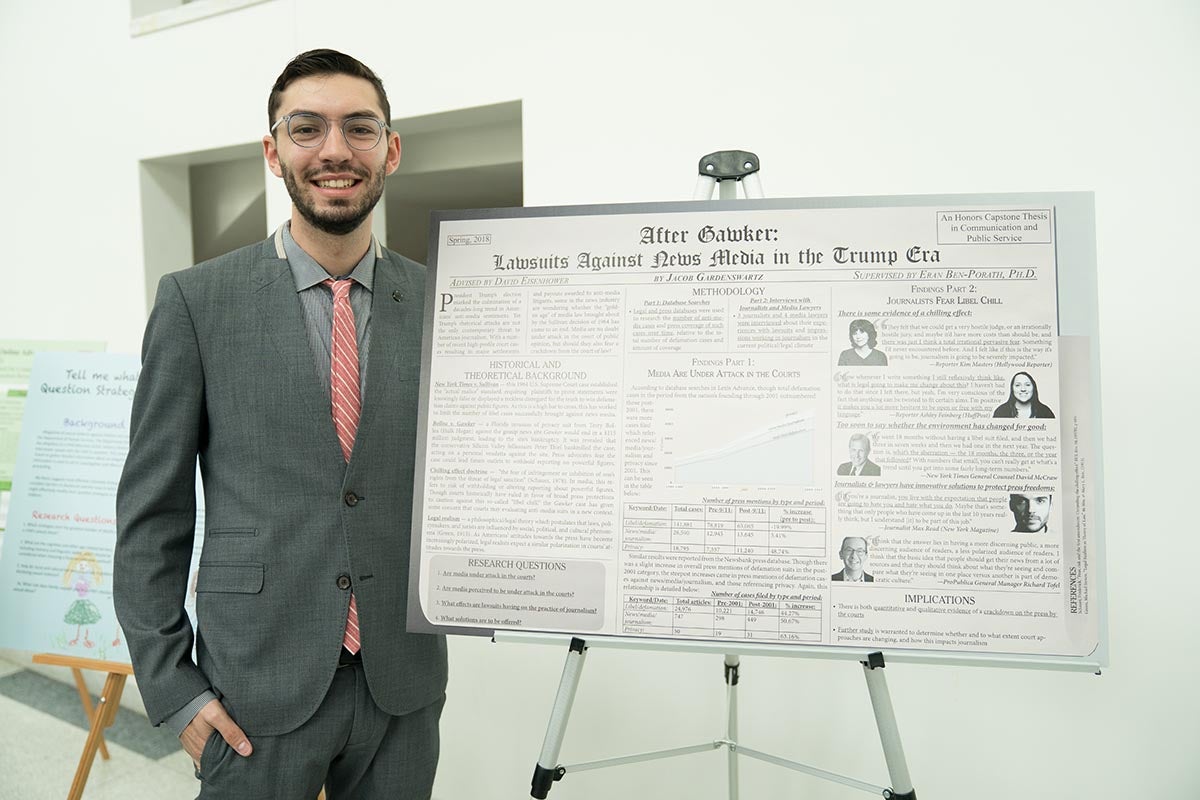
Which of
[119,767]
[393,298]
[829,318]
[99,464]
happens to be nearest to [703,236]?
[829,318]

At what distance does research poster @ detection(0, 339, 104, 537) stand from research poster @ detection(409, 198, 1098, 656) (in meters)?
2.53

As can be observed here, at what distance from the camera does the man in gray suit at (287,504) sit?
1.23m

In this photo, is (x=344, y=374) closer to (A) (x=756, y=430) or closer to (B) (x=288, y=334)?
(B) (x=288, y=334)

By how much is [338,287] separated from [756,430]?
0.77 meters

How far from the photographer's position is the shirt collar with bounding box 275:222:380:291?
4.40 ft

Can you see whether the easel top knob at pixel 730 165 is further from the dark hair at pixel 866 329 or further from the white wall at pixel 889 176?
the white wall at pixel 889 176

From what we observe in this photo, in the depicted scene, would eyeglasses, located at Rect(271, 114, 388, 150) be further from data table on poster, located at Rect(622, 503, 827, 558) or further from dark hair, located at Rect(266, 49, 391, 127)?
data table on poster, located at Rect(622, 503, 827, 558)

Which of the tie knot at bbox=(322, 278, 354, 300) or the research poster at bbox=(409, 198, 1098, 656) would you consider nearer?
the research poster at bbox=(409, 198, 1098, 656)

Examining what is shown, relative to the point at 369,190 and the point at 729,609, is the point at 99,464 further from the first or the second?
the point at 729,609

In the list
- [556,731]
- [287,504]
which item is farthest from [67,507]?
[556,731]

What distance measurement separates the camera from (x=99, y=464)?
2.28m

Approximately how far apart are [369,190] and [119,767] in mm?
2545

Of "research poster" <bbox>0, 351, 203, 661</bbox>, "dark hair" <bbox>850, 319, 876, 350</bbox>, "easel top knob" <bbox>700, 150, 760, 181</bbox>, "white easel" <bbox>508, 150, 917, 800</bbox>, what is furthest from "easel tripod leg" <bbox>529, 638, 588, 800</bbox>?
"research poster" <bbox>0, 351, 203, 661</bbox>

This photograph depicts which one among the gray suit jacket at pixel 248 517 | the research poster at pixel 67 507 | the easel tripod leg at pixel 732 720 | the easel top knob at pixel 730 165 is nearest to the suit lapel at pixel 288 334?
the gray suit jacket at pixel 248 517
